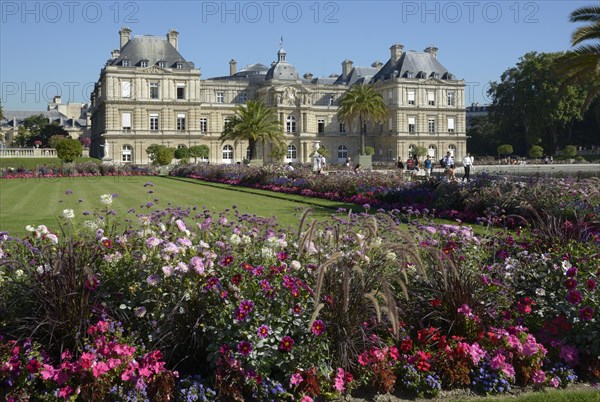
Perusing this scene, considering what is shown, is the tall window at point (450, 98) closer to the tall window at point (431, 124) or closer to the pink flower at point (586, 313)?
the tall window at point (431, 124)

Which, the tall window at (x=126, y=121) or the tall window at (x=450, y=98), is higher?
the tall window at (x=450, y=98)

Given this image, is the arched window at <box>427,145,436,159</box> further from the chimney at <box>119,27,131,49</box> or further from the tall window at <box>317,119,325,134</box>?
the chimney at <box>119,27,131,49</box>

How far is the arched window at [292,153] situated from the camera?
75.3 metres

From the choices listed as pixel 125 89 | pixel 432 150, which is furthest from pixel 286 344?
pixel 432 150

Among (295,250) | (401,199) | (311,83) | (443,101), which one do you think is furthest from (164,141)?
(295,250)

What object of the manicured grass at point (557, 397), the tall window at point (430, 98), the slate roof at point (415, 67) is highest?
the slate roof at point (415, 67)

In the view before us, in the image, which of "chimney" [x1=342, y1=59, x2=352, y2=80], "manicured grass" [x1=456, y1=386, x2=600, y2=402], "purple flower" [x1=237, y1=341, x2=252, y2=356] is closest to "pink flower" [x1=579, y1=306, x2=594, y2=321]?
"manicured grass" [x1=456, y1=386, x2=600, y2=402]

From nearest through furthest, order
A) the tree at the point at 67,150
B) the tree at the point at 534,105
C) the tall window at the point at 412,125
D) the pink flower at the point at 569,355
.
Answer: the pink flower at the point at 569,355
the tree at the point at 67,150
the tree at the point at 534,105
the tall window at the point at 412,125

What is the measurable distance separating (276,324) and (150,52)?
2669 inches

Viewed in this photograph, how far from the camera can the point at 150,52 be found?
68250 millimetres

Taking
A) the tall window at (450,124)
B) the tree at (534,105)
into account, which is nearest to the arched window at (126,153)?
the tall window at (450,124)

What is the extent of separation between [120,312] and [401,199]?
12.9 metres

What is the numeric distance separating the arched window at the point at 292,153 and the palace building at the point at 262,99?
12cm

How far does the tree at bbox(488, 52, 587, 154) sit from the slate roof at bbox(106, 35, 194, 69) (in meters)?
35.6
